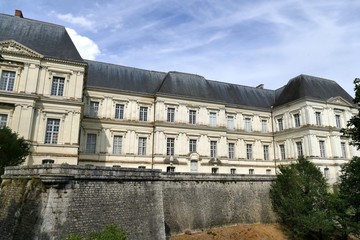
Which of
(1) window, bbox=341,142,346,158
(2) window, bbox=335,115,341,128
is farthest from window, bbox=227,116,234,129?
(1) window, bbox=341,142,346,158

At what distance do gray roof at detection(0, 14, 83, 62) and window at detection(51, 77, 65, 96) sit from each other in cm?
165

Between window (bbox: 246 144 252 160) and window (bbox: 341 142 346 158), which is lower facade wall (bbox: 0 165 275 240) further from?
window (bbox: 341 142 346 158)

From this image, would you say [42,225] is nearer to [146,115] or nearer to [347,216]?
[347,216]

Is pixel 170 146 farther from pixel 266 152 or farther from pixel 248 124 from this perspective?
pixel 266 152

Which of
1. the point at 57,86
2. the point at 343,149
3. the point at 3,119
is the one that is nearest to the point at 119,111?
the point at 57,86

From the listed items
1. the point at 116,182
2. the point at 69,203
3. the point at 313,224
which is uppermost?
the point at 116,182

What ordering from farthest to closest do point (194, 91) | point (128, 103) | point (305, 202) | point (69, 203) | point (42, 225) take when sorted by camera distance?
1. point (194, 91)
2. point (128, 103)
3. point (305, 202)
4. point (69, 203)
5. point (42, 225)

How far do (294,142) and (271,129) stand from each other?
12.3ft

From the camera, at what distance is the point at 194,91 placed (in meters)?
27.0

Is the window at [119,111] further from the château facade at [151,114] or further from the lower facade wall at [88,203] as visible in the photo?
the lower facade wall at [88,203]

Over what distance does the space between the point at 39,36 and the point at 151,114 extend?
448 inches

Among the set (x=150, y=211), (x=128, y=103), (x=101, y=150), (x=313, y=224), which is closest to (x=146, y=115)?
(x=128, y=103)

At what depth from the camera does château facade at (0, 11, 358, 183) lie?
17984mm

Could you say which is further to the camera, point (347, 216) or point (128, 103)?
point (128, 103)
